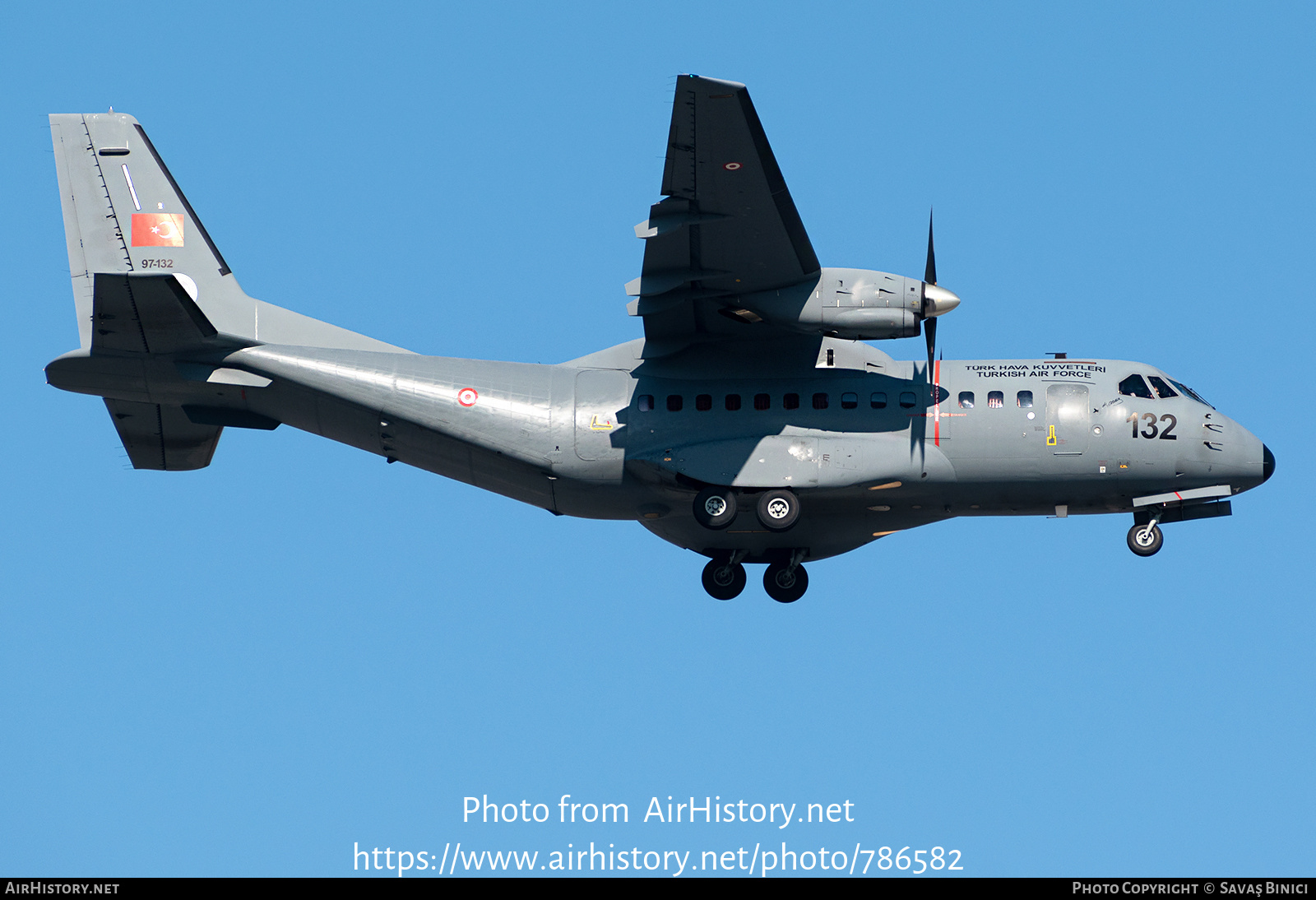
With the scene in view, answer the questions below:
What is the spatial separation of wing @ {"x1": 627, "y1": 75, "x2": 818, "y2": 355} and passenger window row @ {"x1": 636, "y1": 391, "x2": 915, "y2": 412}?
1010mm

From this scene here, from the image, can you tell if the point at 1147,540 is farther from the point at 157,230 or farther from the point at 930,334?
the point at 157,230

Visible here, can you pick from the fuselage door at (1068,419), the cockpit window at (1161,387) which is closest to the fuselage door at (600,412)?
the fuselage door at (1068,419)

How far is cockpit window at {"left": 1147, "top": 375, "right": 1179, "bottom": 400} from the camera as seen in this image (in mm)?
25328

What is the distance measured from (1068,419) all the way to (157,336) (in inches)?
529

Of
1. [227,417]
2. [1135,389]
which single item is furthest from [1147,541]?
[227,417]

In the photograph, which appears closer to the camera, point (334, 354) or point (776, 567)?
point (334, 354)

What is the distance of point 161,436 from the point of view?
26453 millimetres

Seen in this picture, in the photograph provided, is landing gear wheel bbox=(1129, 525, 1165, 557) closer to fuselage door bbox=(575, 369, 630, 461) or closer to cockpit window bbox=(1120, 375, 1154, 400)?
cockpit window bbox=(1120, 375, 1154, 400)

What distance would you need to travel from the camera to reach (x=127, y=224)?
2598cm

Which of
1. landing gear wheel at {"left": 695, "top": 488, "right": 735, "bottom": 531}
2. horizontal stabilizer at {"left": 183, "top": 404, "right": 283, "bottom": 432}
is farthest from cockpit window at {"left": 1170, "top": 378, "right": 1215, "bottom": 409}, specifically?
horizontal stabilizer at {"left": 183, "top": 404, "right": 283, "bottom": 432}

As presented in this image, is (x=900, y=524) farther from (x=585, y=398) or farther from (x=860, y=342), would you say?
(x=585, y=398)

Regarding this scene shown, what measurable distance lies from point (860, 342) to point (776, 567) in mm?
4146
